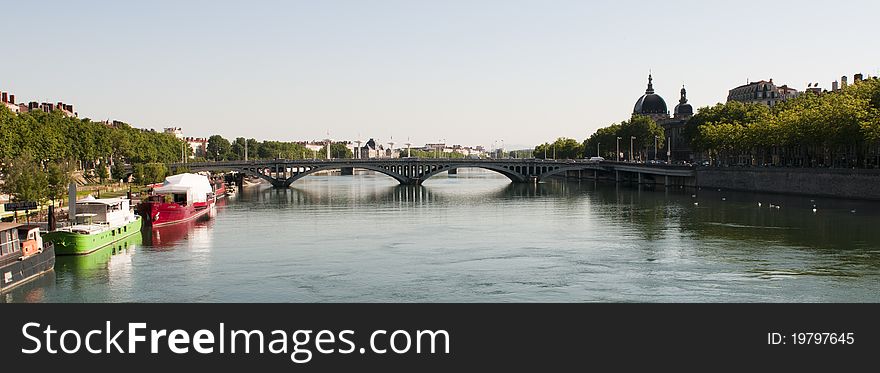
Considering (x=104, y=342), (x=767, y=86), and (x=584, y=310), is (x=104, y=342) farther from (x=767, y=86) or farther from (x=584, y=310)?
(x=767, y=86)

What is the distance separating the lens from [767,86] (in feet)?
609

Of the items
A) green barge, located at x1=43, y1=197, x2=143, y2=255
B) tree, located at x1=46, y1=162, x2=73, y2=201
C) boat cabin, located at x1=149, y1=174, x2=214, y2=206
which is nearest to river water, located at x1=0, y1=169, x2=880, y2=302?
green barge, located at x1=43, y1=197, x2=143, y2=255

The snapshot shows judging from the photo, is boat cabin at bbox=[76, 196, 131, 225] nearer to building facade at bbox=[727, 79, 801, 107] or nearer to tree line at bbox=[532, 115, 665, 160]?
tree line at bbox=[532, 115, 665, 160]

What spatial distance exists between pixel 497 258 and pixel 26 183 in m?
32.5

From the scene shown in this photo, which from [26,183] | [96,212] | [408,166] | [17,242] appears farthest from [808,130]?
[17,242]

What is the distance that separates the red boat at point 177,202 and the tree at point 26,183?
21.7 ft

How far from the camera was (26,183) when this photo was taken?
62.0 meters

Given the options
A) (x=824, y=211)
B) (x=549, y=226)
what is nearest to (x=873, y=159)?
(x=824, y=211)

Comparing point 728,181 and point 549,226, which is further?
point 728,181

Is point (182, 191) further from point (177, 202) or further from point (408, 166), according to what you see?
point (408, 166)

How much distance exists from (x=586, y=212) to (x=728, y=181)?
→ 36.6 metres

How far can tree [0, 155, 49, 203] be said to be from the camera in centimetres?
6178

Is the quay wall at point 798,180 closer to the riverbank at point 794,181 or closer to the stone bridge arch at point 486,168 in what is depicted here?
the riverbank at point 794,181

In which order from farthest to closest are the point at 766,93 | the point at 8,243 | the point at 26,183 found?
the point at 766,93
the point at 26,183
the point at 8,243
